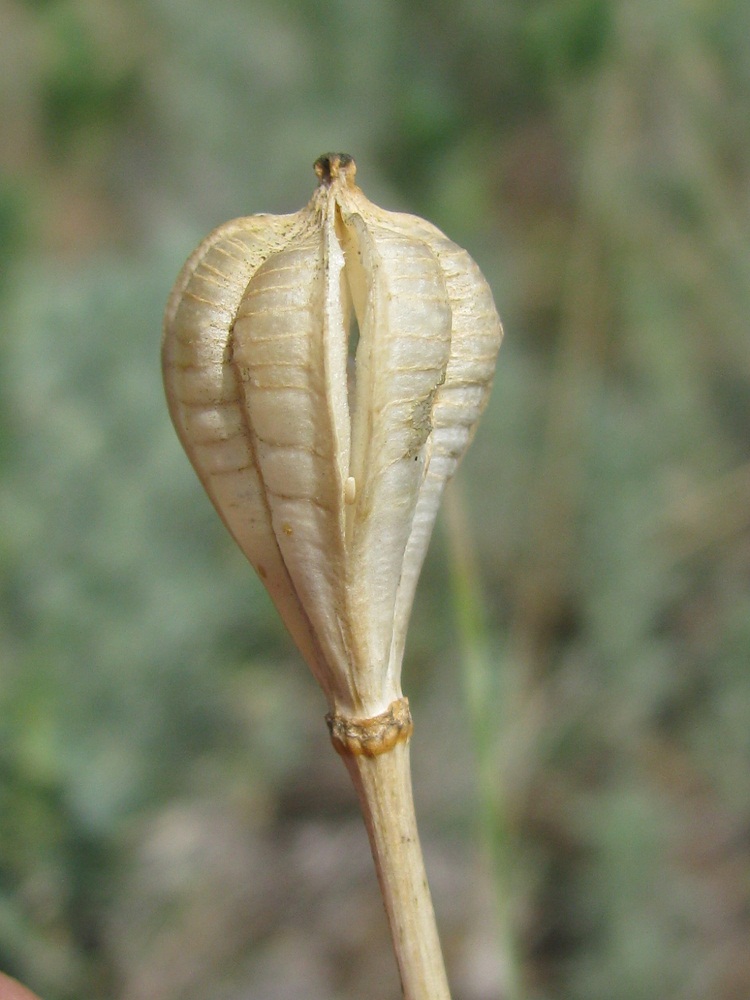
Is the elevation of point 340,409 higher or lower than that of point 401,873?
higher

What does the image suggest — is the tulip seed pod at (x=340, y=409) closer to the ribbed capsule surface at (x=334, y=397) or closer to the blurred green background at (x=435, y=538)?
the ribbed capsule surface at (x=334, y=397)

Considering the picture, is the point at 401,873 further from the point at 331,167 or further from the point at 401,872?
the point at 331,167

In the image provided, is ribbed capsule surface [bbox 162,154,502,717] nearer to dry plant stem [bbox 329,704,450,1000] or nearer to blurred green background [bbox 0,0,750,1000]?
dry plant stem [bbox 329,704,450,1000]

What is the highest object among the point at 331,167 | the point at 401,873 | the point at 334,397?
the point at 331,167

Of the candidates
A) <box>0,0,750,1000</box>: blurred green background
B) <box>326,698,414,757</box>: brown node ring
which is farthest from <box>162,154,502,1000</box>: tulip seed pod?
<box>0,0,750,1000</box>: blurred green background

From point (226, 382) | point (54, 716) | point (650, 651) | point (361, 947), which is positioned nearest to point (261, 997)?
point (361, 947)

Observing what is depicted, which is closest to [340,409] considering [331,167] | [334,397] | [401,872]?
[334,397]
